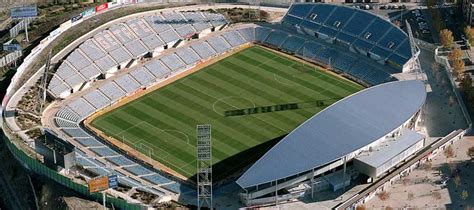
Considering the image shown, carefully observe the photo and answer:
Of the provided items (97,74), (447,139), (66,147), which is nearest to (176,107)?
(97,74)

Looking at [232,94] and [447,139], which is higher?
[232,94]

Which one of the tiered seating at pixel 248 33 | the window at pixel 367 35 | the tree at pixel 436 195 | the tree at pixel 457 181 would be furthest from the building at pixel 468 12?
the tree at pixel 436 195

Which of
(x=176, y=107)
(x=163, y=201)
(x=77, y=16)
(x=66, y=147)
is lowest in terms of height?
(x=163, y=201)

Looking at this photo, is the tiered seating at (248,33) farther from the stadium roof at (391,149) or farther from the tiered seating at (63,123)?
the stadium roof at (391,149)

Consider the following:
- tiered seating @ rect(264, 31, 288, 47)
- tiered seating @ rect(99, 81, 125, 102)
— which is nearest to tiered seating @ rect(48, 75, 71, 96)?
tiered seating @ rect(99, 81, 125, 102)

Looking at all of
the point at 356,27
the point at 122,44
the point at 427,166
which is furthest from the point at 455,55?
the point at 122,44

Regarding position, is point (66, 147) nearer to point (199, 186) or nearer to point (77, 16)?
point (199, 186)

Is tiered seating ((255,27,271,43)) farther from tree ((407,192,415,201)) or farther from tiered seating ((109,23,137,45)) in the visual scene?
tree ((407,192,415,201))
